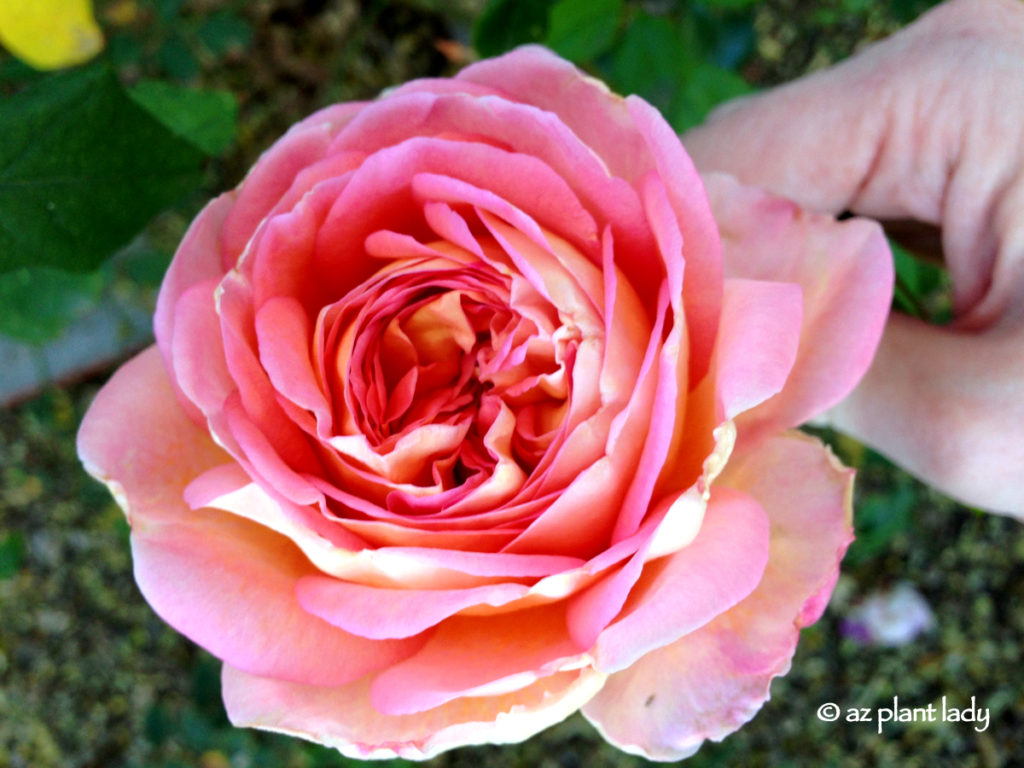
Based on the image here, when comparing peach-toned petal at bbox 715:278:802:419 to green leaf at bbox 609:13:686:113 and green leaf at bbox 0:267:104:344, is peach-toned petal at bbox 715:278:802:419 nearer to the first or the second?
green leaf at bbox 609:13:686:113

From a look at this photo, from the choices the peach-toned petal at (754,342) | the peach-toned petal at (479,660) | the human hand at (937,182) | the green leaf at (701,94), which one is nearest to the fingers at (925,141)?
the human hand at (937,182)

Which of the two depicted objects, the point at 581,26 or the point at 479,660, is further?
the point at 581,26

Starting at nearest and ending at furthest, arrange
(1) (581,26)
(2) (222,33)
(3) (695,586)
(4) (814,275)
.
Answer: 1. (3) (695,586)
2. (4) (814,275)
3. (1) (581,26)
4. (2) (222,33)

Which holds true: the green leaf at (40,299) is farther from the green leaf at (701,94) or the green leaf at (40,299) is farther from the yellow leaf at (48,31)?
the green leaf at (701,94)

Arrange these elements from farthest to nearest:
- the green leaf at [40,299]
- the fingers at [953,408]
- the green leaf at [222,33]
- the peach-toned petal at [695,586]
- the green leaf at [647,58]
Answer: the green leaf at [222,33] < the green leaf at [647,58] < the green leaf at [40,299] < the fingers at [953,408] < the peach-toned petal at [695,586]

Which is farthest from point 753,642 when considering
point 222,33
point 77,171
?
point 222,33

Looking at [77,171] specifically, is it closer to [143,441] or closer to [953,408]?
[143,441]
